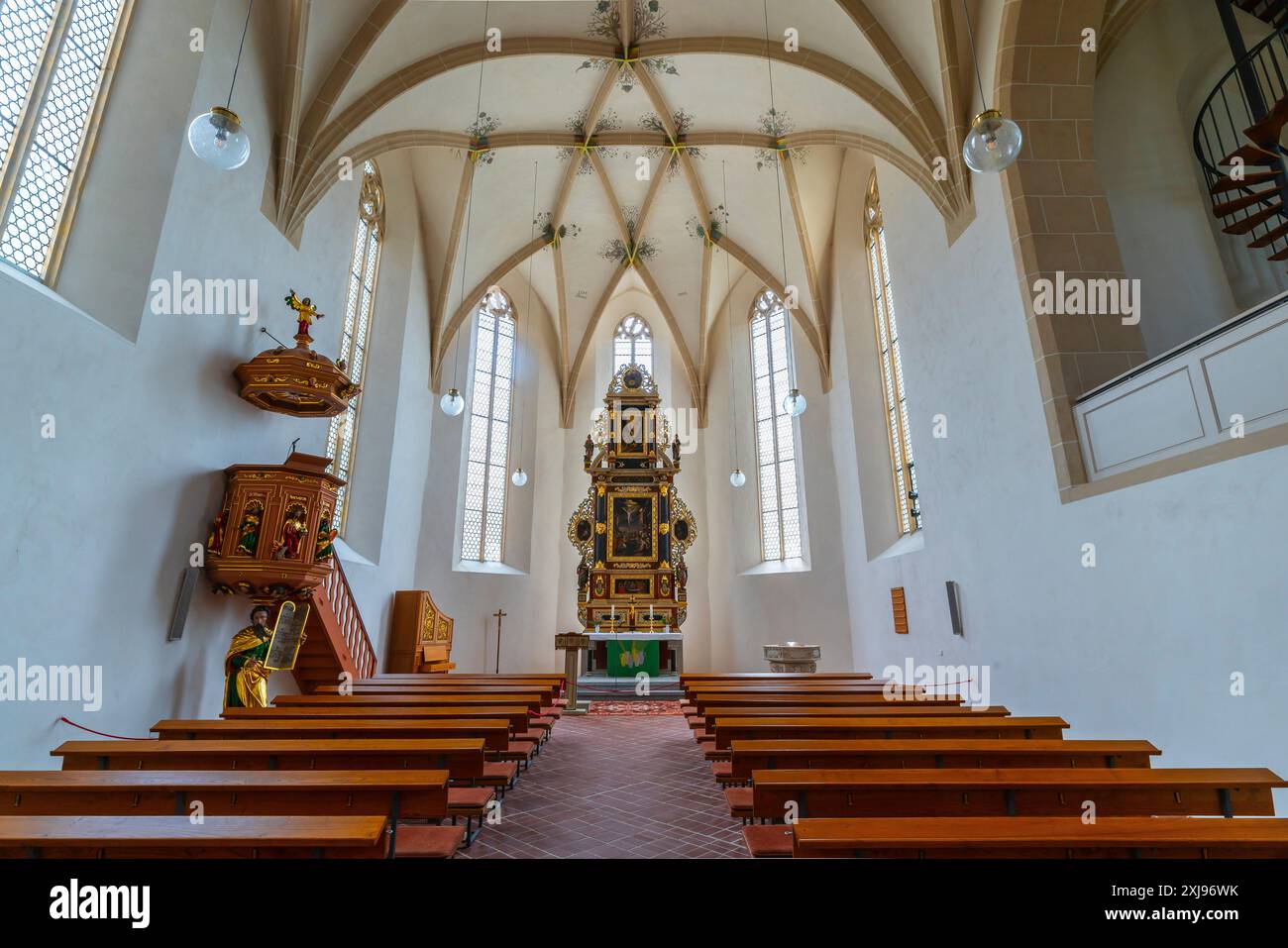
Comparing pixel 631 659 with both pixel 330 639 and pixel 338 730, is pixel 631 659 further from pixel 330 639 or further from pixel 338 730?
pixel 338 730

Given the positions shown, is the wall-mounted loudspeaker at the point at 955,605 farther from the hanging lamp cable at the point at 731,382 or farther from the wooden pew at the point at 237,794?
the hanging lamp cable at the point at 731,382

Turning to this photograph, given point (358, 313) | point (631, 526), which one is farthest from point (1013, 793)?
point (631, 526)

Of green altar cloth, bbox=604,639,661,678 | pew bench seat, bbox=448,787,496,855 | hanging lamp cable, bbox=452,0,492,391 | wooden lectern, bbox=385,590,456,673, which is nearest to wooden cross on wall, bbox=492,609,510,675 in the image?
wooden lectern, bbox=385,590,456,673

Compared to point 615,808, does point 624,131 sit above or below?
above

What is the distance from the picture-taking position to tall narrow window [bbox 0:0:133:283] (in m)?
5.04

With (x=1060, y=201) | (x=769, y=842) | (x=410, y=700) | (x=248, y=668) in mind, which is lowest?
(x=769, y=842)

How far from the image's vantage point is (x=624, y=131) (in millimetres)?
12039

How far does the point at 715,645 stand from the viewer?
15016mm

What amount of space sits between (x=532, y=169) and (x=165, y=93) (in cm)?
745

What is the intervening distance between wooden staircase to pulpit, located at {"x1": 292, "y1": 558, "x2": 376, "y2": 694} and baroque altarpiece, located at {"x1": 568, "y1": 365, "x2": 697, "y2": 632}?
5853mm

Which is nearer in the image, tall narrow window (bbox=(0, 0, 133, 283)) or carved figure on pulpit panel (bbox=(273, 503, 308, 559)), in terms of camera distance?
tall narrow window (bbox=(0, 0, 133, 283))

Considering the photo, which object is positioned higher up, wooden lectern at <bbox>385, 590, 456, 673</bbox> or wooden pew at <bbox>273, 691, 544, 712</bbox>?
wooden lectern at <bbox>385, 590, 456, 673</bbox>

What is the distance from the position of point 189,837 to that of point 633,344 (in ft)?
52.7

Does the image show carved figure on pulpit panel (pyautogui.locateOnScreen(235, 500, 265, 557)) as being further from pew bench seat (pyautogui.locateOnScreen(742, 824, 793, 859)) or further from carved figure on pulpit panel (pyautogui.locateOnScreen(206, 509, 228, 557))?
pew bench seat (pyautogui.locateOnScreen(742, 824, 793, 859))
